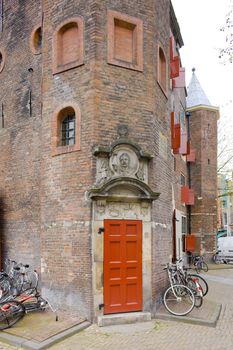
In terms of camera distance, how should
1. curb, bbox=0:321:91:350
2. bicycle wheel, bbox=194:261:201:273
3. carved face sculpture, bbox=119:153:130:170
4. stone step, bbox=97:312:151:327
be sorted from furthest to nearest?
bicycle wheel, bbox=194:261:201:273
carved face sculpture, bbox=119:153:130:170
stone step, bbox=97:312:151:327
curb, bbox=0:321:91:350

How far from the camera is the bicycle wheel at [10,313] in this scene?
8.73 meters

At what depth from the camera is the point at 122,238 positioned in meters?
10.1

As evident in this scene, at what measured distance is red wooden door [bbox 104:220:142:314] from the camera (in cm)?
977

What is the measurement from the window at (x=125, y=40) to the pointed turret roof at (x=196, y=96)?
646 inches

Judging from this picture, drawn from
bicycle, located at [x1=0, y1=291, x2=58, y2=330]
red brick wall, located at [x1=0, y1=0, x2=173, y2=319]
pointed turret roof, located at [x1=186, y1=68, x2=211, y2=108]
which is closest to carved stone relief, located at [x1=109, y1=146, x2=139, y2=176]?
red brick wall, located at [x1=0, y1=0, x2=173, y2=319]

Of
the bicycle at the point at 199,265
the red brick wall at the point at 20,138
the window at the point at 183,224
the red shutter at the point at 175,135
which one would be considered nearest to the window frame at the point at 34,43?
the red brick wall at the point at 20,138

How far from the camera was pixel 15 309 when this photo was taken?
8.98 metres

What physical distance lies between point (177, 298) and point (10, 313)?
4390mm

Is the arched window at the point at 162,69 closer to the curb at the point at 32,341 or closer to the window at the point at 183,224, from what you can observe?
the curb at the point at 32,341

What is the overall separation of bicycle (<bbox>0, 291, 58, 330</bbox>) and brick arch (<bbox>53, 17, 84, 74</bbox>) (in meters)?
6.14

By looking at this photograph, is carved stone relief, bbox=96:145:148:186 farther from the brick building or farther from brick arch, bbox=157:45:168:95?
brick arch, bbox=157:45:168:95

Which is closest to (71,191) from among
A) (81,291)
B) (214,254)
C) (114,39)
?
(81,291)

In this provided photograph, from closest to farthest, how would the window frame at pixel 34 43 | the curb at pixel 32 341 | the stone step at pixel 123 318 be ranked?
the curb at pixel 32 341
the stone step at pixel 123 318
the window frame at pixel 34 43

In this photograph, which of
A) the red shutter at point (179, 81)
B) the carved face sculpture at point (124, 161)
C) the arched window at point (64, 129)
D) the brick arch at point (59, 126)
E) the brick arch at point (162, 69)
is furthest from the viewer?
the red shutter at point (179, 81)
